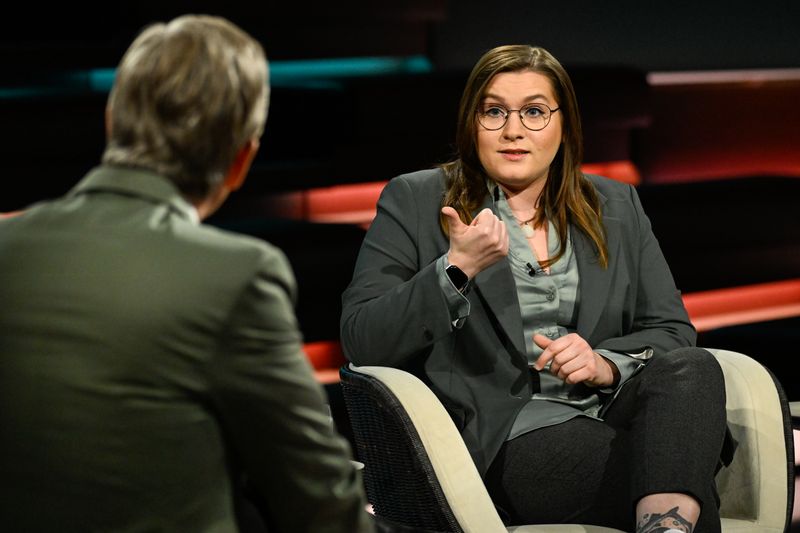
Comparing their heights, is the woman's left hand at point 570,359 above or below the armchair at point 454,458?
above

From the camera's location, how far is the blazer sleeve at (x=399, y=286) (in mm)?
2127

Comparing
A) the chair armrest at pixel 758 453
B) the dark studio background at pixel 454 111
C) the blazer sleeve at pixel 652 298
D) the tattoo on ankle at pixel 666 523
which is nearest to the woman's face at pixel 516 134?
the blazer sleeve at pixel 652 298

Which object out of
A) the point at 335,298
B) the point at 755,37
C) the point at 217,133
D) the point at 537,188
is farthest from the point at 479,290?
the point at 755,37

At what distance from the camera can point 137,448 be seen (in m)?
1.11

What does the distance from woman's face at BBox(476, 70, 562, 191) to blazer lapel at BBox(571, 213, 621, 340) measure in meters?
0.17

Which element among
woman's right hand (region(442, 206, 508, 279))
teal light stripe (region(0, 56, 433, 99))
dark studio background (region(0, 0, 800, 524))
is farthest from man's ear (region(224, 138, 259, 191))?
teal light stripe (region(0, 56, 433, 99))

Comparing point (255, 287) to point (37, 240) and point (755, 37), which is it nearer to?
point (37, 240)

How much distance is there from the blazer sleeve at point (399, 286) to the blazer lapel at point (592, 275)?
0.94 ft

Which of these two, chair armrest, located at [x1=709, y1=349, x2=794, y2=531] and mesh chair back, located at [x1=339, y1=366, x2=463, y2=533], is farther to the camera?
chair armrest, located at [x1=709, y1=349, x2=794, y2=531]

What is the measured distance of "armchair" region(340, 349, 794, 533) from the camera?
2.02 m

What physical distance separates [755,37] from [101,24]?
3.41 meters

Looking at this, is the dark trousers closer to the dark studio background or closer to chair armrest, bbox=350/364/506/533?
chair armrest, bbox=350/364/506/533

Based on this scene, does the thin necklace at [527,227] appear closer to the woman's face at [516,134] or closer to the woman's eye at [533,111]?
the woman's face at [516,134]

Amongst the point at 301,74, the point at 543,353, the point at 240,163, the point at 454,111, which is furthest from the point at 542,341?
the point at 301,74
